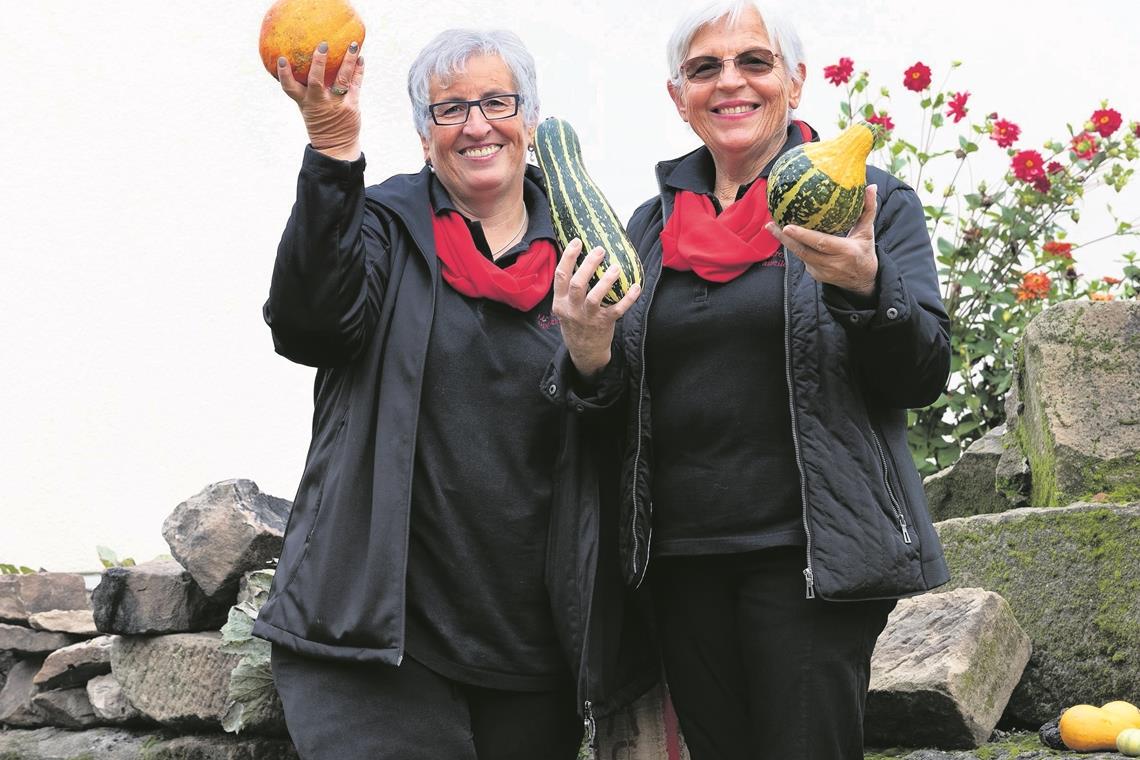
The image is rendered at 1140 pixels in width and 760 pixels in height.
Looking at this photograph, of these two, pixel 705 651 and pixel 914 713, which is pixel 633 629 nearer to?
pixel 705 651

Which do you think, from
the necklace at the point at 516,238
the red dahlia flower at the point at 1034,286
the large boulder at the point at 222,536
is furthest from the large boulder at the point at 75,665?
the red dahlia flower at the point at 1034,286

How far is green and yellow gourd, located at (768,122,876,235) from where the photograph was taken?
239 centimetres

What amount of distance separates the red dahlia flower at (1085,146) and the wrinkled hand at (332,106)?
4.21m

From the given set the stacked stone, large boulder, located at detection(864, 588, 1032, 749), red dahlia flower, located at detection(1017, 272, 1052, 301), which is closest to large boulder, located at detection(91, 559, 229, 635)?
the stacked stone

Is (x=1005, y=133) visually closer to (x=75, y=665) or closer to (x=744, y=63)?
(x=744, y=63)

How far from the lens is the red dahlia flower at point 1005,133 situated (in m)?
5.70

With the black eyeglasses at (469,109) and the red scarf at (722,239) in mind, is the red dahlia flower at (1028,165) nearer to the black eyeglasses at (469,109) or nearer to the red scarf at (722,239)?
the red scarf at (722,239)

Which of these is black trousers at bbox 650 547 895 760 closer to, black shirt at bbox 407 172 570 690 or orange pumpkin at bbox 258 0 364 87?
black shirt at bbox 407 172 570 690

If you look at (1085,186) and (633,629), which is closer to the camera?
(633,629)

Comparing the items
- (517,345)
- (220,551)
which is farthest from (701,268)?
(220,551)

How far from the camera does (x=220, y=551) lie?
3.79 m

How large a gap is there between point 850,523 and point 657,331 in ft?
1.73

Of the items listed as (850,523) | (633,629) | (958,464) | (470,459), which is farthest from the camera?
(958,464)

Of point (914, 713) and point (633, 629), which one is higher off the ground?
point (633, 629)
